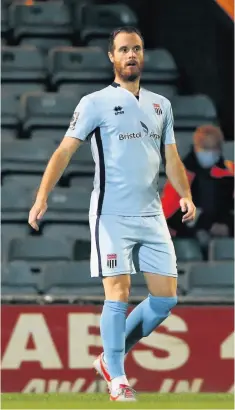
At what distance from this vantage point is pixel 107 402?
5.27 metres

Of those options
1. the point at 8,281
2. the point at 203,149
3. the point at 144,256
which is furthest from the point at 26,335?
the point at 144,256

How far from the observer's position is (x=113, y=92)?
5512mm

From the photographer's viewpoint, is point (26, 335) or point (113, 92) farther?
point (26, 335)

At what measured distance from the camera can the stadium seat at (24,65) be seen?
404 inches

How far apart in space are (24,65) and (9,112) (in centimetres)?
52

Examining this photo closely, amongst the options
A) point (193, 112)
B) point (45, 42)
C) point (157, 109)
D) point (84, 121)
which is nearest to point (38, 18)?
point (45, 42)

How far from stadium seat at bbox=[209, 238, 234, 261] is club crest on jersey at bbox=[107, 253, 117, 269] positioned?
3.61 meters

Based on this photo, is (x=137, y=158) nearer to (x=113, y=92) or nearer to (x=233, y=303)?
(x=113, y=92)

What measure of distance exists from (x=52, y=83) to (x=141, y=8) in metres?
1.14

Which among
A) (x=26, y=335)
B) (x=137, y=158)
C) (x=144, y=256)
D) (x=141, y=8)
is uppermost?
(x=141, y=8)

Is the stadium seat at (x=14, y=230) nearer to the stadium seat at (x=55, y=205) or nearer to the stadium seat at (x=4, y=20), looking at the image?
the stadium seat at (x=55, y=205)

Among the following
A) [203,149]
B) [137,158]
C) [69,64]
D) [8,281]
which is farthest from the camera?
[69,64]

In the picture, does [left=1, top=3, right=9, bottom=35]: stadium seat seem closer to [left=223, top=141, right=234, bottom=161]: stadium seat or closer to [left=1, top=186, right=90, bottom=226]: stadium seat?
[left=1, top=186, right=90, bottom=226]: stadium seat

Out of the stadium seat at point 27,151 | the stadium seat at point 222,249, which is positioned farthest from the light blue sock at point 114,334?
the stadium seat at point 27,151
